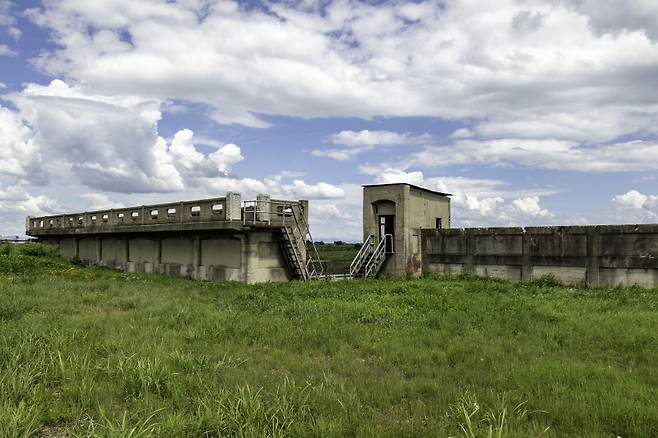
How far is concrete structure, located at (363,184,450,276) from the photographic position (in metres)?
24.8

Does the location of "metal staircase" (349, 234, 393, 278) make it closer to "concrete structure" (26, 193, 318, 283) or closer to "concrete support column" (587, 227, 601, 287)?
"concrete structure" (26, 193, 318, 283)

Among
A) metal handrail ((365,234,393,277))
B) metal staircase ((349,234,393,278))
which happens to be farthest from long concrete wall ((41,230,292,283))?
metal handrail ((365,234,393,277))

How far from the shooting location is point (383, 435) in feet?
17.5

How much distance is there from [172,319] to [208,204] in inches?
415

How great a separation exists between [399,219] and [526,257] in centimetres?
614

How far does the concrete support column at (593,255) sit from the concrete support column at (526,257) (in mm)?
2412

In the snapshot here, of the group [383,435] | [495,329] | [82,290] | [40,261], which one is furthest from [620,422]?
[40,261]

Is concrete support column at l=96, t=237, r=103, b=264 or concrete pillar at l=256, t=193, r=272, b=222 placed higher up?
concrete pillar at l=256, t=193, r=272, b=222

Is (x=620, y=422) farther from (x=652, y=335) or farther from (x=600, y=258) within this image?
(x=600, y=258)

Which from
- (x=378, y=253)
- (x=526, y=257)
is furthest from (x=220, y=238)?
(x=526, y=257)

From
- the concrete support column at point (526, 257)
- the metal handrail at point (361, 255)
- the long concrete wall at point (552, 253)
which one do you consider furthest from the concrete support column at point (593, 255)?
the metal handrail at point (361, 255)

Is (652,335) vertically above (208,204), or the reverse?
(208,204)

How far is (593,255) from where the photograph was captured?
2036 cm

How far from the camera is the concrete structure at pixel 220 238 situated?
2066cm
